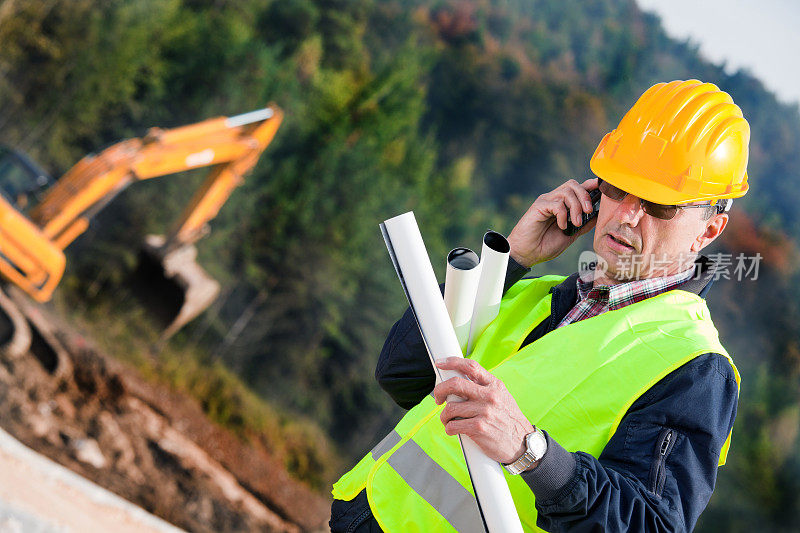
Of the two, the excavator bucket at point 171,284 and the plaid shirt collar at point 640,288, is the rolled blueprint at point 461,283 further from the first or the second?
the excavator bucket at point 171,284

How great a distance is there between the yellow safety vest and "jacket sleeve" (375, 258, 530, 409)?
0.22 m

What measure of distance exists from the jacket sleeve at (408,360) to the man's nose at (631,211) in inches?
12.1

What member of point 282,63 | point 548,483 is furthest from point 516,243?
point 282,63

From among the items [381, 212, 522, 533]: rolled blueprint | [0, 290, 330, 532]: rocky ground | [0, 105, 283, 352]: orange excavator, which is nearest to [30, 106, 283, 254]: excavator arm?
[0, 105, 283, 352]: orange excavator

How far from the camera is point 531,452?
48.8 inches

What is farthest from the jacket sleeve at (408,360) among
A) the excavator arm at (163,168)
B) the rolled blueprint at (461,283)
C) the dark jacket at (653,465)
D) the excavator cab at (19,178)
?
the excavator cab at (19,178)

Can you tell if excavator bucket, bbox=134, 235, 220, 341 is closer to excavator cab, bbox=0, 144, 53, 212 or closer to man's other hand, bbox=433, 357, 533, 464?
excavator cab, bbox=0, 144, 53, 212

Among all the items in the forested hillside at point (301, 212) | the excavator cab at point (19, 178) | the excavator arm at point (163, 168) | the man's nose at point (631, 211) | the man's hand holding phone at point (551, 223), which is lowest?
the forested hillside at point (301, 212)

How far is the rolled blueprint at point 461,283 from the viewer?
1.46m

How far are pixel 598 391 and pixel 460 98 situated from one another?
20035 mm

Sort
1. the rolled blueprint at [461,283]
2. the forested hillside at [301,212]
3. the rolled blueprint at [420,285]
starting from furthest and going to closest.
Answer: the forested hillside at [301,212]
the rolled blueprint at [461,283]
the rolled blueprint at [420,285]

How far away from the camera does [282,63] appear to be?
16844mm

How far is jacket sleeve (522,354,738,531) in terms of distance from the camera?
4.09 feet

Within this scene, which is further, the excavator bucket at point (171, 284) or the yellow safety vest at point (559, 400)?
the excavator bucket at point (171, 284)
